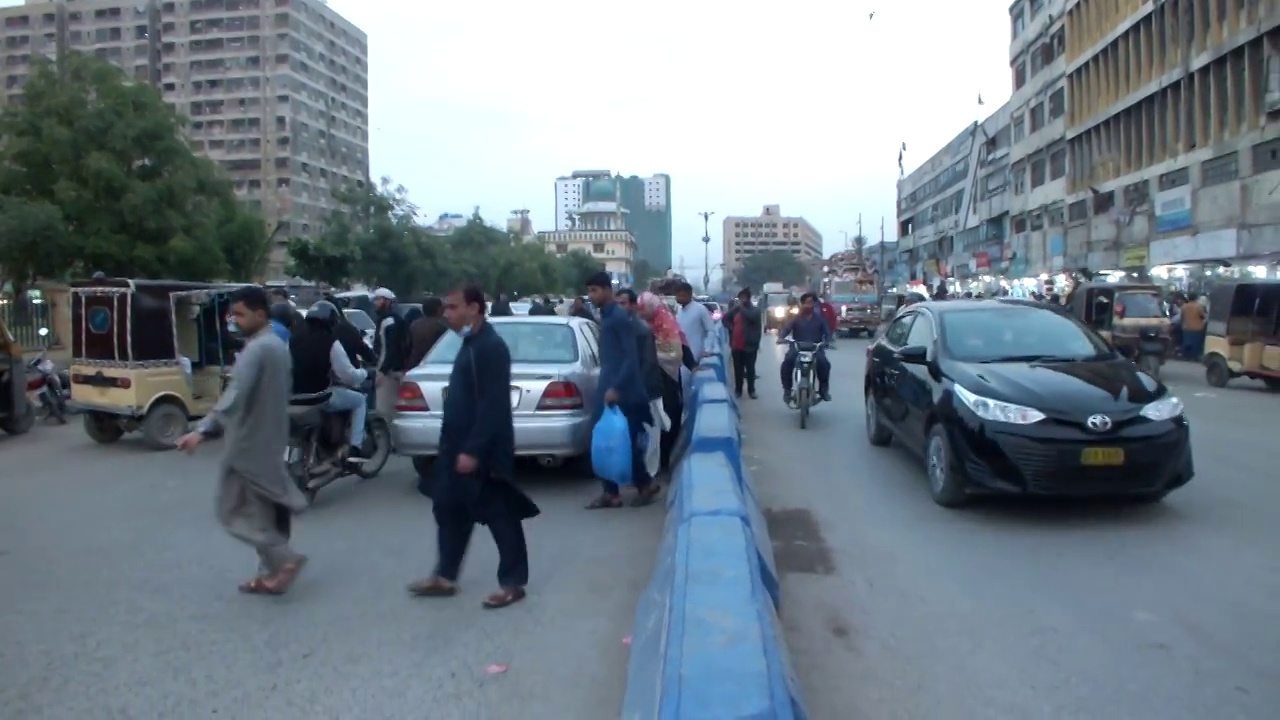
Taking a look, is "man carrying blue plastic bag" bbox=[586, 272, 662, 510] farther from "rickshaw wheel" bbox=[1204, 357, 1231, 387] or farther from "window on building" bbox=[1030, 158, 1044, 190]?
"window on building" bbox=[1030, 158, 1044, 190]

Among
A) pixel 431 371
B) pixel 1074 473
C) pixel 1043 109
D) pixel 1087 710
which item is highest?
pixel 1043 109

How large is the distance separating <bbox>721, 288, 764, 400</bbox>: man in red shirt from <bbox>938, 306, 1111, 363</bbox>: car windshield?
6.88 m

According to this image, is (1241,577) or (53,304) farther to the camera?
(53,304)

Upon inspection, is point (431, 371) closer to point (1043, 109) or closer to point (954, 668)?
point (954, 668)

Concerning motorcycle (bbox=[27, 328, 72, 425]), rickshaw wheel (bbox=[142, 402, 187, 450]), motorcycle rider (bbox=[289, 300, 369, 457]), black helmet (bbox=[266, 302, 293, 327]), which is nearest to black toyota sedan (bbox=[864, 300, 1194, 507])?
motorcycle rider (bbox=[289, 300, 369, 457])

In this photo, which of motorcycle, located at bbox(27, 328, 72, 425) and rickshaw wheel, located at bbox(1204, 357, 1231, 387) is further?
rickshaw wheel, located at bbox(1204, 357, 1231, 387)

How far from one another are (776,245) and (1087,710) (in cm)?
19478

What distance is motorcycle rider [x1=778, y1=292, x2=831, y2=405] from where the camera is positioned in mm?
14984

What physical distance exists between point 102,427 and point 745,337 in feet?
29.4

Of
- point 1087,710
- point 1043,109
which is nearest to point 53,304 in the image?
point 1087,710

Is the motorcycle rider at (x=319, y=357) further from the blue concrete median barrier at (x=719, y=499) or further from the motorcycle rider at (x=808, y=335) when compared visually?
the motorcycle rider at (x=808, y=335)

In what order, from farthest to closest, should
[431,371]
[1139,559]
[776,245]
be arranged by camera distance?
[776,245]
[431,371]
[1139,559]

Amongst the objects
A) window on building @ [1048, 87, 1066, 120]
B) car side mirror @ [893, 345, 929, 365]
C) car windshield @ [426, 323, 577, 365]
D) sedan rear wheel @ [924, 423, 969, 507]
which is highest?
window on building @ [1048, 87, 1066, 120]

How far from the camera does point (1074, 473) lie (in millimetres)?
7926
